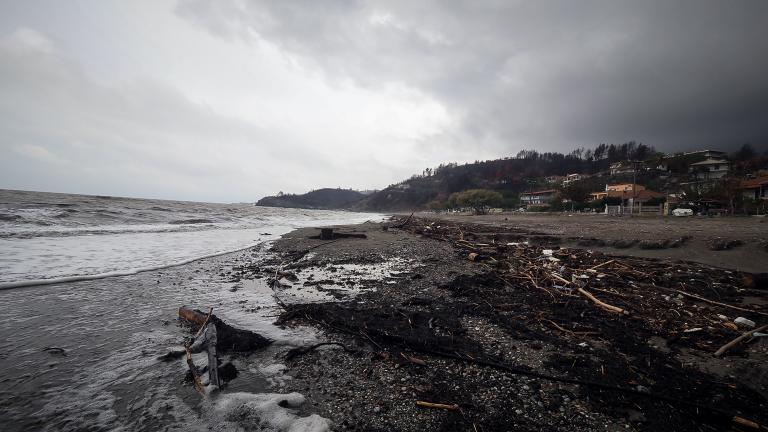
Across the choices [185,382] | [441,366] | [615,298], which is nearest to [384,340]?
[441,366]

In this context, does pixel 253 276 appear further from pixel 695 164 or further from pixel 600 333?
pixel 695 164

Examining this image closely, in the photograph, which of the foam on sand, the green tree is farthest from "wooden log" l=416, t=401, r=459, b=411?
the green tree

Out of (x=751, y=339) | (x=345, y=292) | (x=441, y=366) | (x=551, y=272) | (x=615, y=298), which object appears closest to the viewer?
(x=441, y=366)

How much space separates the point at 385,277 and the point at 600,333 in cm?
487

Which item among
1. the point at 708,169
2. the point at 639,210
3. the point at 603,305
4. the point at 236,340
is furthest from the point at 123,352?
the point at 708,169

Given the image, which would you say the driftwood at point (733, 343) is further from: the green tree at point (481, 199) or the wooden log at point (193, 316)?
the green tree at point (481, 199)

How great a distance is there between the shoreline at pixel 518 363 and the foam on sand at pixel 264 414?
152mm

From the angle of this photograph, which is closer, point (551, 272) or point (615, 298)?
point (615, 298)

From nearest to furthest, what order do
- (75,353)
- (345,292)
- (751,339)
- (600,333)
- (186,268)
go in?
(75,353), (751,339), (600,333), (345,292), (186,268)

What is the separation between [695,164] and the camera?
95.6 meters

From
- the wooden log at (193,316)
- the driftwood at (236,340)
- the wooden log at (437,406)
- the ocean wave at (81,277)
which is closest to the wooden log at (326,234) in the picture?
the ocean wave at (81,277)

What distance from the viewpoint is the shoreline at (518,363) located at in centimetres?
273

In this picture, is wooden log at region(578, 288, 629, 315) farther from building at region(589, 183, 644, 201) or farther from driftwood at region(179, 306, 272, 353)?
building at region(589, 183, 644, 201)

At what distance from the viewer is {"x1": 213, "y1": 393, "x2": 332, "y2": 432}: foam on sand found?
263cm
